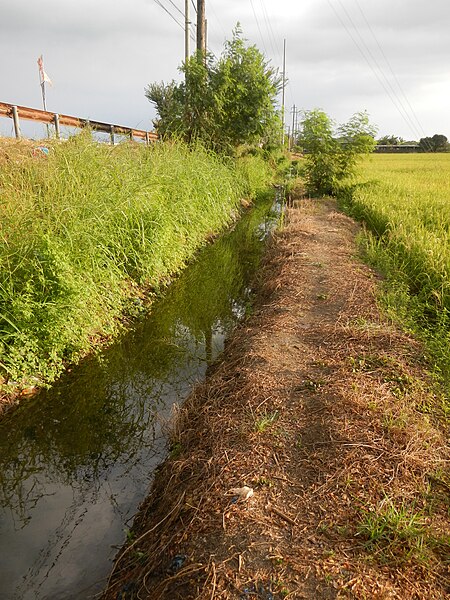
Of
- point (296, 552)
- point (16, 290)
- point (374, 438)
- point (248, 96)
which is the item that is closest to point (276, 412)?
point (374, 438)

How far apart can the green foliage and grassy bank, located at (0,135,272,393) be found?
636 centimetres

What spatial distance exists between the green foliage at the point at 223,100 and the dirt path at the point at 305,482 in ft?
38.9

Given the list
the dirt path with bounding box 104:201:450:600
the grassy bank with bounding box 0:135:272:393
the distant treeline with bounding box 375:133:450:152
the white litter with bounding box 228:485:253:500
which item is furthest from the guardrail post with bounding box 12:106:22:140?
the distant treeline with bounding box 375:133:450:152

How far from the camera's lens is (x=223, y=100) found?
1395 cm

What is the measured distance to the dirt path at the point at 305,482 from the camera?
183 cm

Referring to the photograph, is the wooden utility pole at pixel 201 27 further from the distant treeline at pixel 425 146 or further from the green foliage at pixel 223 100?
the distant treeline at pixel 425 146

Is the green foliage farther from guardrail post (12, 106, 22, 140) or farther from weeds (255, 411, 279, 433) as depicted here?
weeds (255, 411, 279, 433)

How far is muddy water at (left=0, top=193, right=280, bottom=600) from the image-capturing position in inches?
93.3

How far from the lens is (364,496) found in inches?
87.5

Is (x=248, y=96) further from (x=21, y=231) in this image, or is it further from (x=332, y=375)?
(x=332, y=375)

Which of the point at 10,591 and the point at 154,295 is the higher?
the point at 154,295

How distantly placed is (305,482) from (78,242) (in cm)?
356

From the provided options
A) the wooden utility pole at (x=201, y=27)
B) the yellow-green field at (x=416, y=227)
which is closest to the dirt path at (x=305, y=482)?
the yellow-green field at (x=416, y=227)

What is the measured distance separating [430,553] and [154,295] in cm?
498
